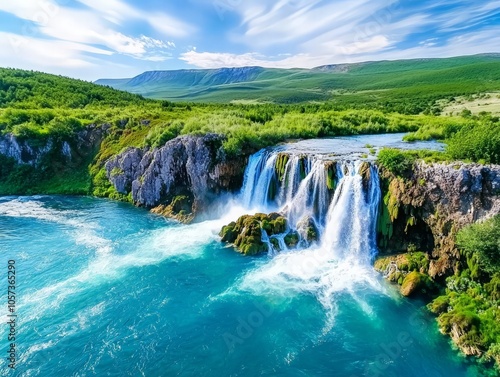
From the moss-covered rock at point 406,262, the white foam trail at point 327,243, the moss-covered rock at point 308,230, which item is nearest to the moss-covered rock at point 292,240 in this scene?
the moss-covered rock at point 308,230

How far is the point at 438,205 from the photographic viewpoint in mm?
23891

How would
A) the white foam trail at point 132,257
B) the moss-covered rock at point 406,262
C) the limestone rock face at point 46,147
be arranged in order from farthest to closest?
the limestone rock face at point 46,147 < the moss-covered rock at point 406,262 < the white foam trail at point 132,257

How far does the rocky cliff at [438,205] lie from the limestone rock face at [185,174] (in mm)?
17220

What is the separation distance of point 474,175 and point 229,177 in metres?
23.0

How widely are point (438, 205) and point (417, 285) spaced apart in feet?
19.2

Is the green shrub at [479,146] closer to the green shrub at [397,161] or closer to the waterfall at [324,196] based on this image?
the green shrub at [397,161]

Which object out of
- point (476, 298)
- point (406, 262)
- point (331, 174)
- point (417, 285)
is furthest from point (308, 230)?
point (476, 298)

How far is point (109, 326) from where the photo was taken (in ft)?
64.8

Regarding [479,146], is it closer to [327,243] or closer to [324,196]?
[324,196]

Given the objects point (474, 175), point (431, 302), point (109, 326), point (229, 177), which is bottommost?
point (431, 302)

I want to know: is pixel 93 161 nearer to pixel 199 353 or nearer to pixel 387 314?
pixel 199 353

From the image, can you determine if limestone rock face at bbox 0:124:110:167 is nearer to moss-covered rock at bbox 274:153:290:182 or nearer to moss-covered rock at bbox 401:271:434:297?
moss-covered rock at bbox 274:153:290:182

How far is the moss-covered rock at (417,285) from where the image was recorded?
2184 centimetres

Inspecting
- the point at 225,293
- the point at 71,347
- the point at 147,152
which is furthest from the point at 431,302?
the point at 147,152
